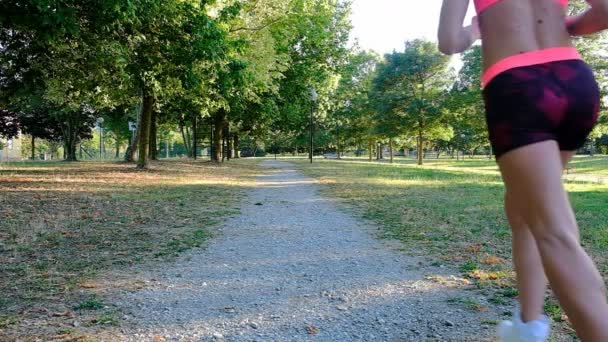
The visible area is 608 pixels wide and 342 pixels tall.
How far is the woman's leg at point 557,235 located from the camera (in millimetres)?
1334

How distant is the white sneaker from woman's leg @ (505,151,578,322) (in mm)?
34

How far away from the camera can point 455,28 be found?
5.45 feet

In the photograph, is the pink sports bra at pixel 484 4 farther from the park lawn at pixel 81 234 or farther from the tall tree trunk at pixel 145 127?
the tall tree trunk at pixel 145 127

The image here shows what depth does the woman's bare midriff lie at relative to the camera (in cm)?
152

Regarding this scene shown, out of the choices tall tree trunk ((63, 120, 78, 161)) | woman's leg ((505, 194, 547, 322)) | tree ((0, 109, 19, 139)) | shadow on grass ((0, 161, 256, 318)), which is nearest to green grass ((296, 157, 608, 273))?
woman's leg ((505, 194, 547, 322))

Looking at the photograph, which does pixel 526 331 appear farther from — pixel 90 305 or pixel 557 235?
pixel 90 305

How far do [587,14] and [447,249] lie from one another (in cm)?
364

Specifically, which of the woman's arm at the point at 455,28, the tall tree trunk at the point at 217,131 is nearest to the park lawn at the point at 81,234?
the woman's arm at the point at 455,28

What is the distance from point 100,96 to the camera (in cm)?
1842

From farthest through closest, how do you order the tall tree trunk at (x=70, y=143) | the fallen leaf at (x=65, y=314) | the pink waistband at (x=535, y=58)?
the tall tree trunk at (x=70, y=143) < the fallen leaf at (x=65, y=314) < the pink waistband at (x=535, y=58)

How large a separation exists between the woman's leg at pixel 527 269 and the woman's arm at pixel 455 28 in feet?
1.99

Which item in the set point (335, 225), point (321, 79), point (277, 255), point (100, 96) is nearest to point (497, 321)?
point (277, 255)

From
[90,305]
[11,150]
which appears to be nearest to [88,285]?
[90,305]

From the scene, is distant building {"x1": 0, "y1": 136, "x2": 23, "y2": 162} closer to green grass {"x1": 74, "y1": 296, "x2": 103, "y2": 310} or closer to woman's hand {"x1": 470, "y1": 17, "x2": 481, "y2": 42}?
green grass {"x1": 74, "y1": 296, "x2": 103, "y2": 310}
